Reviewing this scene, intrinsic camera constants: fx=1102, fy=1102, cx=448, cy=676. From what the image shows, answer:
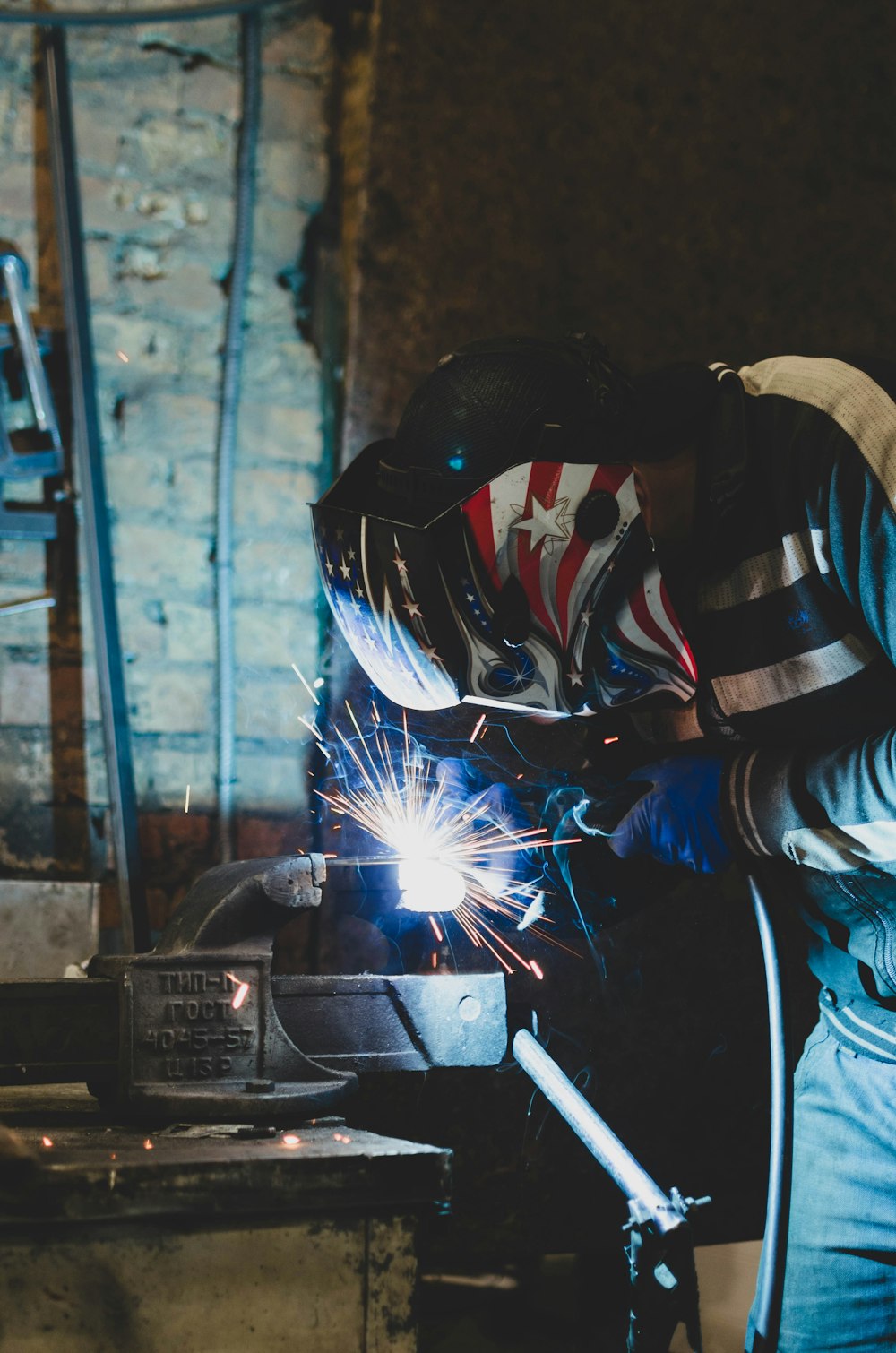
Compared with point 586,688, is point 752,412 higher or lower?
higher

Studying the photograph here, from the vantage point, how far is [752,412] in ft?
5.62

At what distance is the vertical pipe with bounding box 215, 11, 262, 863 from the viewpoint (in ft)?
8.06

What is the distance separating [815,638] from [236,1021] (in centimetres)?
103

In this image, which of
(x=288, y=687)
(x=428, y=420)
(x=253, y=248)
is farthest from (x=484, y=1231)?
(x=253, y=248)

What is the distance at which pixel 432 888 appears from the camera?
1.74 m

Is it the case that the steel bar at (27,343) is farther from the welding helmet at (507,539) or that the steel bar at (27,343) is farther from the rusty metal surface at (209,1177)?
the rusty metal surface at (209,1177)

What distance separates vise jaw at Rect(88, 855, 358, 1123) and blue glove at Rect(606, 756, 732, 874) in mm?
606

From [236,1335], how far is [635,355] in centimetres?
208

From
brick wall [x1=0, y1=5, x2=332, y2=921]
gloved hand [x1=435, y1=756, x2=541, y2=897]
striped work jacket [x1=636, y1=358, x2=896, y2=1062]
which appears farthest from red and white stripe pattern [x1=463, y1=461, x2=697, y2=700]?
brick wall [x1=0, y1=5, x2=332, y2=921]

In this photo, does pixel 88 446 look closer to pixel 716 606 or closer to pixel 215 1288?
pixel 716 606

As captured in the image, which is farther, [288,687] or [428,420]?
[288,687]

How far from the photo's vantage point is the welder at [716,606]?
5.16ft

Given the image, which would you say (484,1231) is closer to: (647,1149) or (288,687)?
(647,1149)

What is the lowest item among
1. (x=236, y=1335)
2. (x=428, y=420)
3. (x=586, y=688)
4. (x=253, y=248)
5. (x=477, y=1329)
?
(x=477, y=1329)
